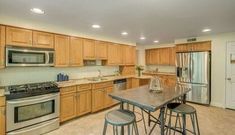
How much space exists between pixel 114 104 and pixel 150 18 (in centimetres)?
305

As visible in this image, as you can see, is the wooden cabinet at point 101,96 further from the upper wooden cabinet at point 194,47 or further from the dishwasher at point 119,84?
the upper wooden cabinet at point 194,47

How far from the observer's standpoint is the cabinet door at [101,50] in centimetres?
472

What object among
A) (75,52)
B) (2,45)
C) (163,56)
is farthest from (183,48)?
(2,45)

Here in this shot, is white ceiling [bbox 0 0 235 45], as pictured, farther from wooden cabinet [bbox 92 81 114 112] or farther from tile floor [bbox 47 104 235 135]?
tile floor [bbox 47 104 235 135]

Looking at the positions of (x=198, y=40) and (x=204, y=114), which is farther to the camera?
(x=198, y=40)

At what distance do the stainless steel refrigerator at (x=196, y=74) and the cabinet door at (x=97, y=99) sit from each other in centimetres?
304

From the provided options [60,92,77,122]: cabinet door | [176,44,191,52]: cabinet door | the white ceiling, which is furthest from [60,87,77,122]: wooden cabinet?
[176,44,191,52]: cabinet door

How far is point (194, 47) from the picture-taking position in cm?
517

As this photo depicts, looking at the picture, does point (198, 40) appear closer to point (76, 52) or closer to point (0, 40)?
point (76, 52)

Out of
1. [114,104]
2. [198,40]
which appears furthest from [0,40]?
[198,40]

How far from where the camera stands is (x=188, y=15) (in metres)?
2.78

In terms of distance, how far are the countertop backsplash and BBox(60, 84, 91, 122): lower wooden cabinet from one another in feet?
2.48

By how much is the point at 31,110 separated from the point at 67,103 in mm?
807

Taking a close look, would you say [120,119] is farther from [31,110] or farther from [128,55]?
[128,55]
